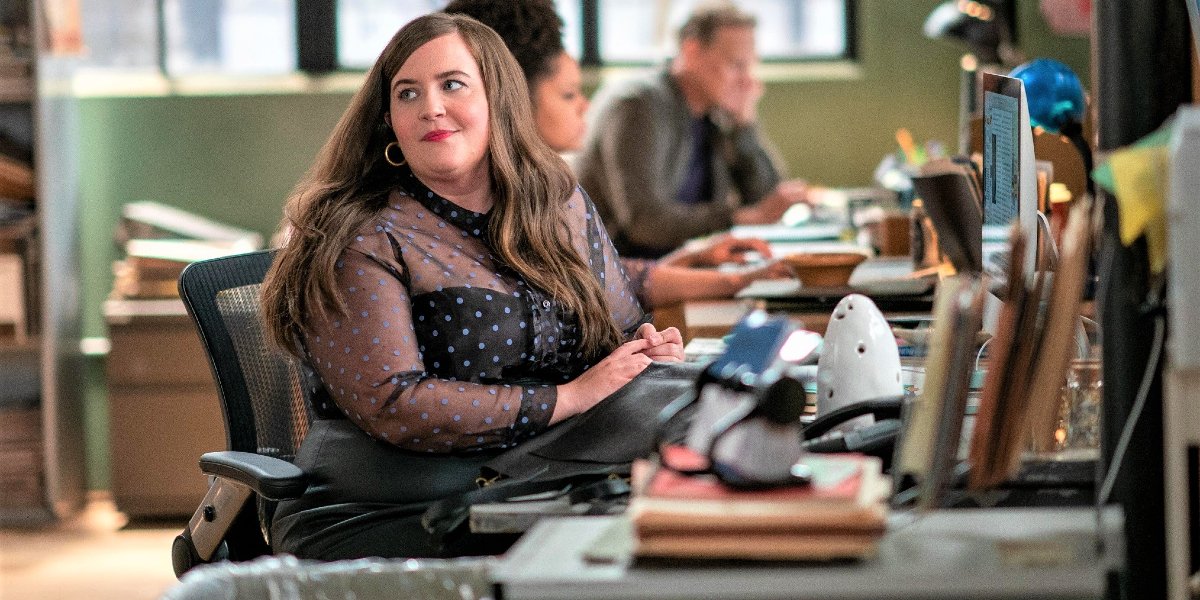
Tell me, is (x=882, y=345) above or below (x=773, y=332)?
below

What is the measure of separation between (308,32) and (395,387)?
396 centimetres

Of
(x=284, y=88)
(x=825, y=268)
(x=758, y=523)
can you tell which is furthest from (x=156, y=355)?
(x=758, y=523)

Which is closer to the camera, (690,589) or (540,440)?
(690,589)

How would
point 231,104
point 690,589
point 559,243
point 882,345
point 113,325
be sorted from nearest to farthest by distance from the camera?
point 690,589
point 882,345
point 559,243
point 113,325
point 231,104

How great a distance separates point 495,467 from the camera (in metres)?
1.90

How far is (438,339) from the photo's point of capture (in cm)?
205

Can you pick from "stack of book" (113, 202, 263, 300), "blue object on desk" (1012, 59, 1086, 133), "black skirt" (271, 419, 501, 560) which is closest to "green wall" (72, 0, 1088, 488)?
"stack of book" (113, 202, 263, 300)

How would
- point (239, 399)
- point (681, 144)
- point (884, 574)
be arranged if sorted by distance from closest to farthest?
point (884, 574)
point (239, 399)
point (681, 144)

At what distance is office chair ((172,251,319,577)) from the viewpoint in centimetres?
220

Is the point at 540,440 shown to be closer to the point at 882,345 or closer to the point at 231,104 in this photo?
the point at 882,345

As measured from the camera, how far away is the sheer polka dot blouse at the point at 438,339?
1.96 m

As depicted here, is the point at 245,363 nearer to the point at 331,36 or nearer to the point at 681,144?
the point at 681,144

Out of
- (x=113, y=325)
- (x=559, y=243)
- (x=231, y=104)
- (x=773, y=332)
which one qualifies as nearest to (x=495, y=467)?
(x=559, y=243)

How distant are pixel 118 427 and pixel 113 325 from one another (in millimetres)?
339
